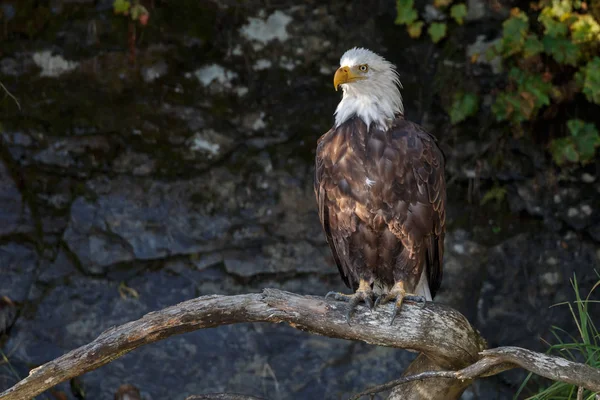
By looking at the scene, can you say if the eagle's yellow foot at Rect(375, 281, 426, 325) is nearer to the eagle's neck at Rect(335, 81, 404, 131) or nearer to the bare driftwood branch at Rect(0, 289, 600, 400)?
the bare driftwood branch at Rect(0, 289, 600, 400)

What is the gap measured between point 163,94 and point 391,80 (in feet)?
4.71

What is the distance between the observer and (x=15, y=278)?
4.53 metres

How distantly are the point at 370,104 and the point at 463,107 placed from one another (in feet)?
3.31

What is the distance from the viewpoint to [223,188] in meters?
4.62

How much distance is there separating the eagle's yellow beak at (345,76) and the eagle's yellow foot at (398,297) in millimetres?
873

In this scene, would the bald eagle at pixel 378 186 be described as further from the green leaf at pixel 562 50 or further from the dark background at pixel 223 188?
the green leaf at pixel 562 50

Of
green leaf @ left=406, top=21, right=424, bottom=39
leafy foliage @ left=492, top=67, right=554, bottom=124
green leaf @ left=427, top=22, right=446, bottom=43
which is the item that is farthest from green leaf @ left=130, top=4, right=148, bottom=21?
leafy foliage @ left=492, top=67, right=554, bottom=124

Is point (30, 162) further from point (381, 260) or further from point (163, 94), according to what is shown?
point (381, 260)

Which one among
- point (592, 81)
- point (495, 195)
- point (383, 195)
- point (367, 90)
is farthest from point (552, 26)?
point (383, 195)

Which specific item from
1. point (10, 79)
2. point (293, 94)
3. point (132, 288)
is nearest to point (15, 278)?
point (132, 288)

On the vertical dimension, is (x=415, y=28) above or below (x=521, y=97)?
above

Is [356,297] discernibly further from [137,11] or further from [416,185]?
[137,11]

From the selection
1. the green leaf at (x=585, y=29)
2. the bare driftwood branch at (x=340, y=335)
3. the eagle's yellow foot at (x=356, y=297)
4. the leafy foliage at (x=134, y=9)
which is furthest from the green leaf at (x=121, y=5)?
the green leaf at (x=585, y=29)

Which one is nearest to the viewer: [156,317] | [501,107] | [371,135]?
[156,317]
